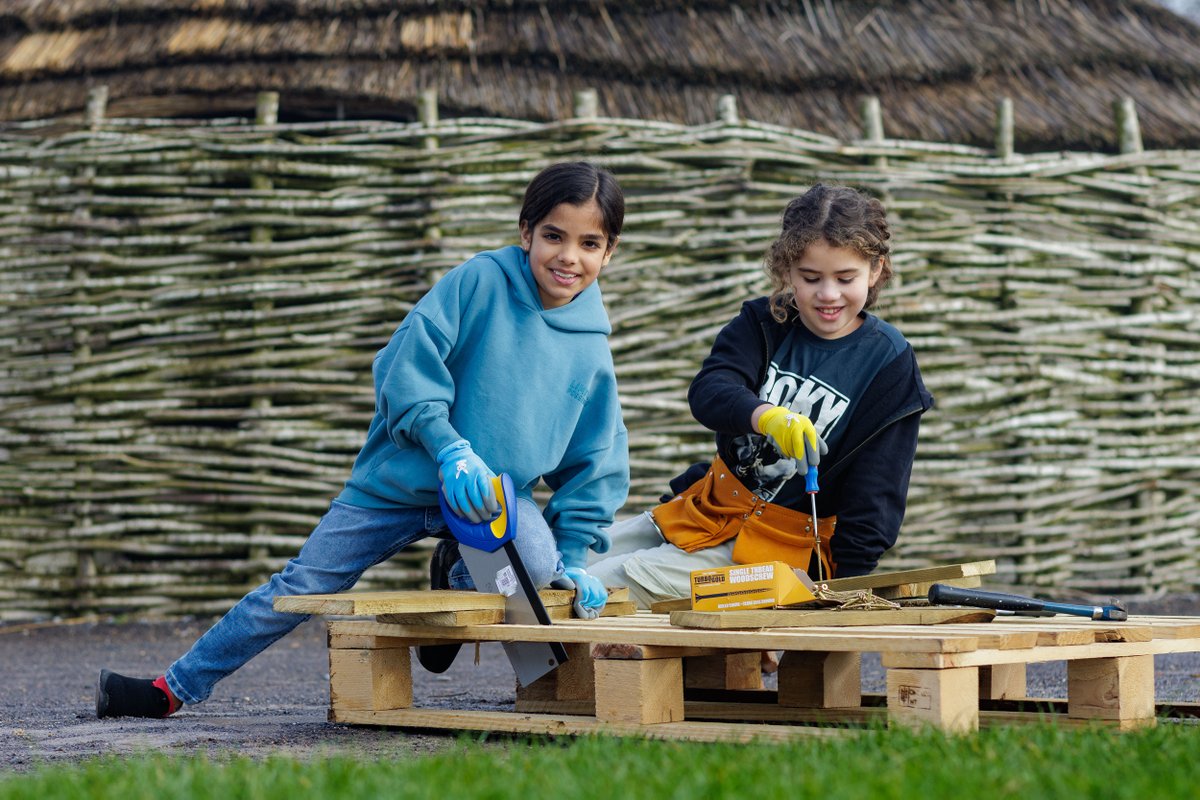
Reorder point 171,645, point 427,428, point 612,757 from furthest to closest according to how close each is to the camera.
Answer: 1. point 171,645
2. point 427,428
3. point 612,757

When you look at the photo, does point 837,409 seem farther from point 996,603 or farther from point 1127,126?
point 1127,126

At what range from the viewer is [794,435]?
3467 millimetres

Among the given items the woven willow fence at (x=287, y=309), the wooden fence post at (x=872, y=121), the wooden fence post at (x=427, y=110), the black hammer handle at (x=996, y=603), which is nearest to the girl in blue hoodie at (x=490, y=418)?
the black hammer handle at (x=996, y=603)

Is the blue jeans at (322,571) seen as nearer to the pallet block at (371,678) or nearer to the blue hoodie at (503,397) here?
the blue hoodie at (503,397)

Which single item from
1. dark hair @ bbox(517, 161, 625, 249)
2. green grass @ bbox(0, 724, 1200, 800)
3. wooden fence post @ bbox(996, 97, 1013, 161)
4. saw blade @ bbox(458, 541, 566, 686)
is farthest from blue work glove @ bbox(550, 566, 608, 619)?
wooden fence post @ bbox(996, 97, 1013, 161)

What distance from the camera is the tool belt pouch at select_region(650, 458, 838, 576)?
4023 millimetres

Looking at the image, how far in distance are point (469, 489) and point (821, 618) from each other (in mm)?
883

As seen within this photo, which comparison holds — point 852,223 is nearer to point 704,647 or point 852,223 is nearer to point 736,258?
point 704,647

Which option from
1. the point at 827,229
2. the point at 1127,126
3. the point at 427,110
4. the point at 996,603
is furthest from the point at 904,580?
the point at 1127,126

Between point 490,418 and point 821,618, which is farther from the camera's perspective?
point 490,418

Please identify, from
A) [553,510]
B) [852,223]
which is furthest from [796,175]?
[553,510]

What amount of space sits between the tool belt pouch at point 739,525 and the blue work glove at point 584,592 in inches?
21.7

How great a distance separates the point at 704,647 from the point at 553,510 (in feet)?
2.96

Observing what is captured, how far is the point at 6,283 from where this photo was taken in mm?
6945
